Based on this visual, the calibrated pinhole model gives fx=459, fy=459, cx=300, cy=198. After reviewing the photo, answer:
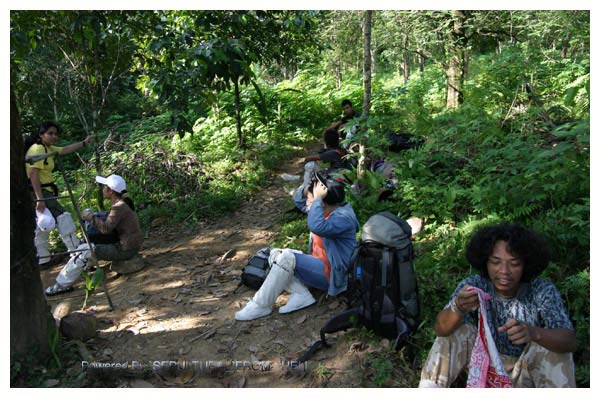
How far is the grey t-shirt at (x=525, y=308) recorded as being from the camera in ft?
7.91

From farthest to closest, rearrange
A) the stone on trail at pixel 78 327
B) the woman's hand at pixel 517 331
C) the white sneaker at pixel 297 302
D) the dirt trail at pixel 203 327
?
the white sneaker at pixel 297 302 → the stone on trail at pixel 78 327 → the dirt trail at pixel 203 327 → the woman's hand at pixel 517 331

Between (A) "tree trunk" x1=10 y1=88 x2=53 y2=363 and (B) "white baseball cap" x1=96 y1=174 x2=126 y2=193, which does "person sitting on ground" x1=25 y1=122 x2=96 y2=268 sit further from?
(A) "tree trunk" x1=10 y1=88 x2=53 y2=363

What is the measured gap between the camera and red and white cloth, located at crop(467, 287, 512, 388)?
243 cm

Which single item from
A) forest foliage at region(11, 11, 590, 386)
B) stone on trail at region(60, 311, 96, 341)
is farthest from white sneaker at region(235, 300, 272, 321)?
forest foliage at region(11, 11, 590, 386)

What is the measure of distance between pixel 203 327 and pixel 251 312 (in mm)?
425

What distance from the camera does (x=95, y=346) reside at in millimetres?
3590

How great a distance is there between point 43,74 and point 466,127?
6378 millimetres

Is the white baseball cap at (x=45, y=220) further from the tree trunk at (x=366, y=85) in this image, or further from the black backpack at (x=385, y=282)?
the tree trunk at (x=366, y=85)

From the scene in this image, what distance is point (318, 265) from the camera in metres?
3.98

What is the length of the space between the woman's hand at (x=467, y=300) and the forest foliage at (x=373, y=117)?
0.87m

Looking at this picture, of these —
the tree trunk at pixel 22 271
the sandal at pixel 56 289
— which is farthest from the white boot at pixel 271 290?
the sandal at pixel 56 289

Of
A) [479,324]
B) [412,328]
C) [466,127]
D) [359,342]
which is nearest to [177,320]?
[359,342]

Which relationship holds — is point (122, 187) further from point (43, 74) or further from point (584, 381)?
point (584, 381)

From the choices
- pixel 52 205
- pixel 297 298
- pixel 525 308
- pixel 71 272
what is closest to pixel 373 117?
pixel 297 298
